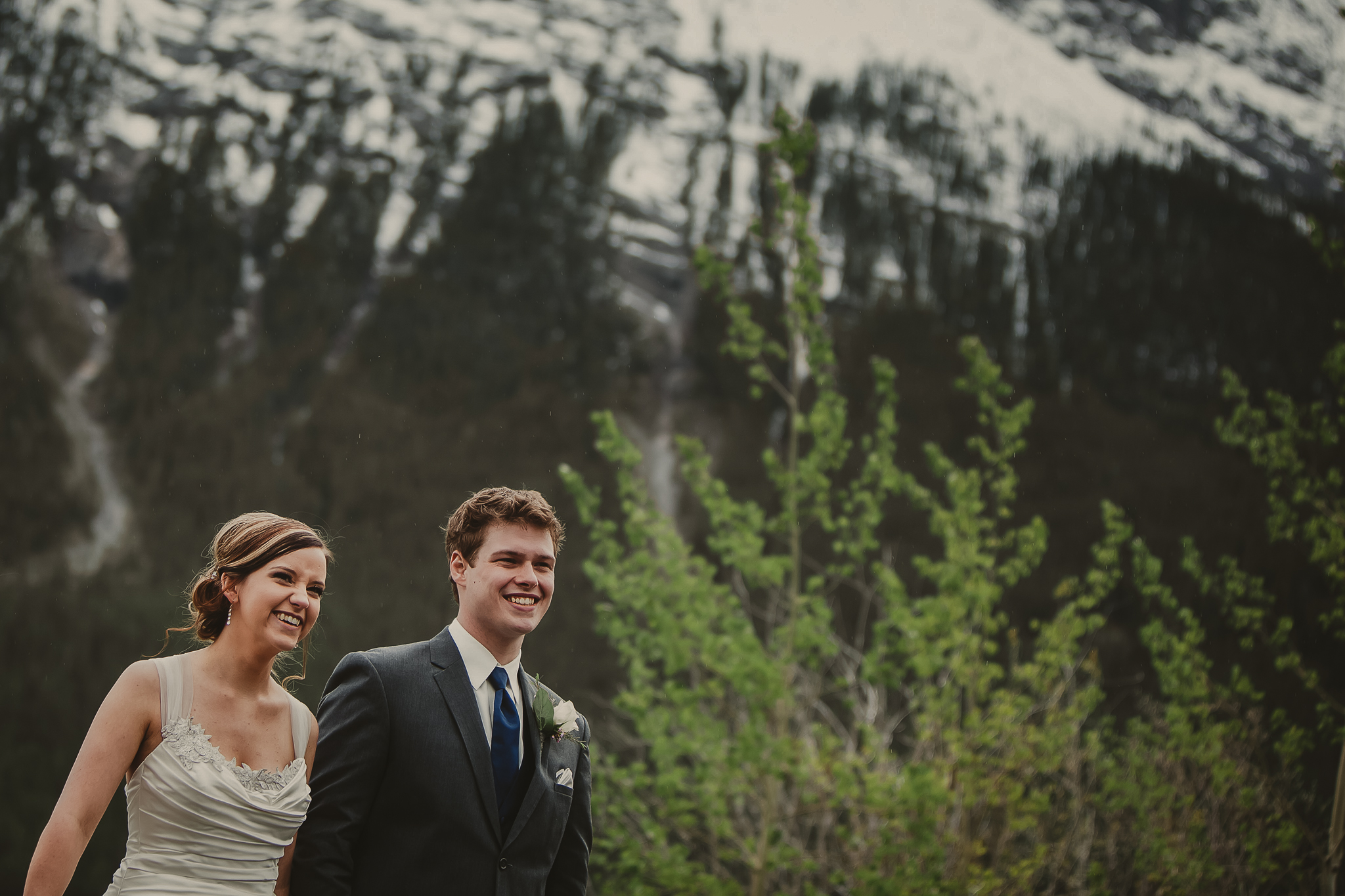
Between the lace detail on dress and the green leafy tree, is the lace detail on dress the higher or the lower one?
the lower one

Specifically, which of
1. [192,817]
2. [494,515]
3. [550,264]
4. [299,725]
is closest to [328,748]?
[299,725]

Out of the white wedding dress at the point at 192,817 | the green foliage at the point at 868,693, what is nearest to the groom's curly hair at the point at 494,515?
the white wedding dress at the point at 192,817

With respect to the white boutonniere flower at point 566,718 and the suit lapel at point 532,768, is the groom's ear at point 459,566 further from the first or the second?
the white boutonniere flower at point 566,718

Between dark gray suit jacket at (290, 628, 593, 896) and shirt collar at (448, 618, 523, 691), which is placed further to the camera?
shirt collar at (448, 618, 523, 691)

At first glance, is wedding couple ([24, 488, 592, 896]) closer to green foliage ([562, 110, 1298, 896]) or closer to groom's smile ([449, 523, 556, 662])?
groom's smile ([449, 523, 556, 662])

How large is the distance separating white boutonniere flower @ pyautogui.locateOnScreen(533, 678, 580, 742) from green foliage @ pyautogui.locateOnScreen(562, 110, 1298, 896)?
8.52 feet

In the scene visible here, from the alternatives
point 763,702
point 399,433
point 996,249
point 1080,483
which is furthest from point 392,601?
point 763,702

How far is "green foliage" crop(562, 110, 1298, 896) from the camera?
4.74 m

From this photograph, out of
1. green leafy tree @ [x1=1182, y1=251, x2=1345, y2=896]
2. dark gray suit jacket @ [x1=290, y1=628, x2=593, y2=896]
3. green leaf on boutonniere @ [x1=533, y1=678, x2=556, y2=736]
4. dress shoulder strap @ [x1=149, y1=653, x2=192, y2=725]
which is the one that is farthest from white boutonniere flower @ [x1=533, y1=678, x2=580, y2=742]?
green leafy tree @ [x1=1182, y1=251, x2=1345, y2=896]

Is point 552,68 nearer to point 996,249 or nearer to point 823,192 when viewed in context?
point 823,192

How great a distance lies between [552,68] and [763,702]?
37.0 meters

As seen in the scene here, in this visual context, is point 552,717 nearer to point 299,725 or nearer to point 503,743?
point 503,743

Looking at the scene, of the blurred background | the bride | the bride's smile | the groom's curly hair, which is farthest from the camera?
the blurred background

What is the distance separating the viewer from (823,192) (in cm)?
3219
